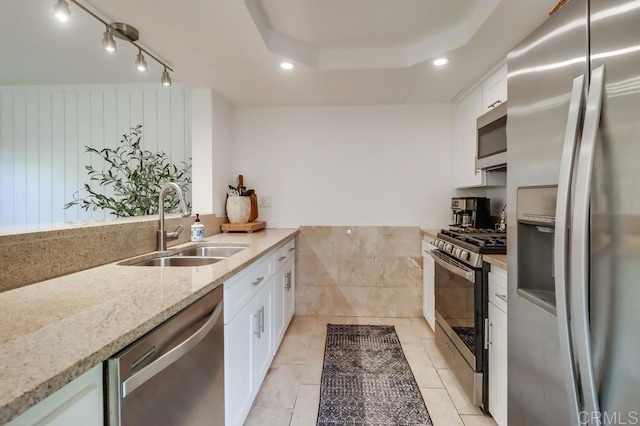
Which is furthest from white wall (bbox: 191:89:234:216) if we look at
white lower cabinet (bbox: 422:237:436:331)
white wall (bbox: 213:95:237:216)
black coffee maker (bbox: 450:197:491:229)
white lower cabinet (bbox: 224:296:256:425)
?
black coffee maker (bbox: 450:197:491:229)

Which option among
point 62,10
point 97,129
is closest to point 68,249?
point 62,10

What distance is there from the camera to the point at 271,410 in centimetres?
170

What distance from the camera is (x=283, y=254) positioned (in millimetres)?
2510

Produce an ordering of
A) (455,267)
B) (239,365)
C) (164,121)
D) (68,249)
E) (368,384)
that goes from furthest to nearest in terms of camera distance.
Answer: (164,121) < (368,384) < (455,267) < (239,365) < (68,249)

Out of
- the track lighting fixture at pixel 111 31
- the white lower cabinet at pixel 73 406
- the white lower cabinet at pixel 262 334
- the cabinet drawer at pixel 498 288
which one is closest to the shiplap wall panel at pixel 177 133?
the track lighting fixture at pixel 111 31

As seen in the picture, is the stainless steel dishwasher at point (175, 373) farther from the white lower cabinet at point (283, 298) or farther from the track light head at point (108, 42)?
the track light head at point (108, 42)

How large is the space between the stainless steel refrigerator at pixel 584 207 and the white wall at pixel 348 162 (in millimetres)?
2033

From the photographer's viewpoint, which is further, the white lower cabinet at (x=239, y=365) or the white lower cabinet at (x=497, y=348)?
the white lower cabinet at (x=497, y=348)

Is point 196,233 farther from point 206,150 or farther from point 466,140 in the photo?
point 466,140

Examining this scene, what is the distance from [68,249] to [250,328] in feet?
2.96

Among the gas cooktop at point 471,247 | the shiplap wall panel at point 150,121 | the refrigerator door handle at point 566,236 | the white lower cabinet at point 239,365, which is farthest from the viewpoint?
the shiplap wall panel at point 150,121

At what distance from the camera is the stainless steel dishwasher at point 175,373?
668mm

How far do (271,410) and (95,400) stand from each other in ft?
4.32

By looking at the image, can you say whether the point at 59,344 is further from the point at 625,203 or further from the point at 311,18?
the point at 311,18
